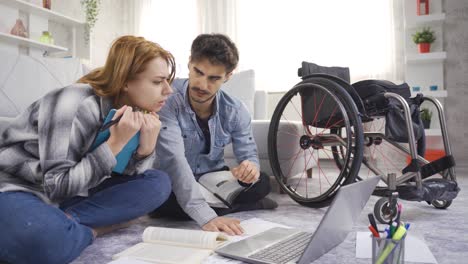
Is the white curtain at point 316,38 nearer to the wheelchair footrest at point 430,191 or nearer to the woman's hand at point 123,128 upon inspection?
the wheelchair footrest at point 430,191

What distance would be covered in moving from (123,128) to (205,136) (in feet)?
1.80

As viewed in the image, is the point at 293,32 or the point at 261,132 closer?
the point at 261,132

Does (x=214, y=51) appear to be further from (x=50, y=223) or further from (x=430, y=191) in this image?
(x=430, y=191)

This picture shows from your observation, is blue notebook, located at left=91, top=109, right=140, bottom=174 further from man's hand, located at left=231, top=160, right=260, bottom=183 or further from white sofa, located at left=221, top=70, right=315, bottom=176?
white sofa, located at left=221, top=70, right=315, bottom=176

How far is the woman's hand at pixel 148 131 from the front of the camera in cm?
100

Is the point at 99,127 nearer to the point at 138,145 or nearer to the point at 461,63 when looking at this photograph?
the point at 138,145

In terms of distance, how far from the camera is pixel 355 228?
1291mm

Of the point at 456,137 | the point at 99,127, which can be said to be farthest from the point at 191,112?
the point at 456,137

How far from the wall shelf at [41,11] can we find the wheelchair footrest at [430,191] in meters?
3.12

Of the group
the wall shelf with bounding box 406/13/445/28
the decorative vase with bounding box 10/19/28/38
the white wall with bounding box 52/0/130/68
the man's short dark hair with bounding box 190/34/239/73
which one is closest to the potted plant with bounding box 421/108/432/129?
the wall shelf with bounding box 406/13/445/28

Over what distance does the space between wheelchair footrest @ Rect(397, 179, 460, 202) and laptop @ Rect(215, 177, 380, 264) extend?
0.43 m

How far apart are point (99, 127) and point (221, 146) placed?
1.91ft

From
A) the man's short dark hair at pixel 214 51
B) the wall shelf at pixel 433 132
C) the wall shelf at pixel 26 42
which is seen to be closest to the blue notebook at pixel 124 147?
the man's short dark hair at pixel 214 51

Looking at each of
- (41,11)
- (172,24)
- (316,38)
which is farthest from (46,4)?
(316,38)
